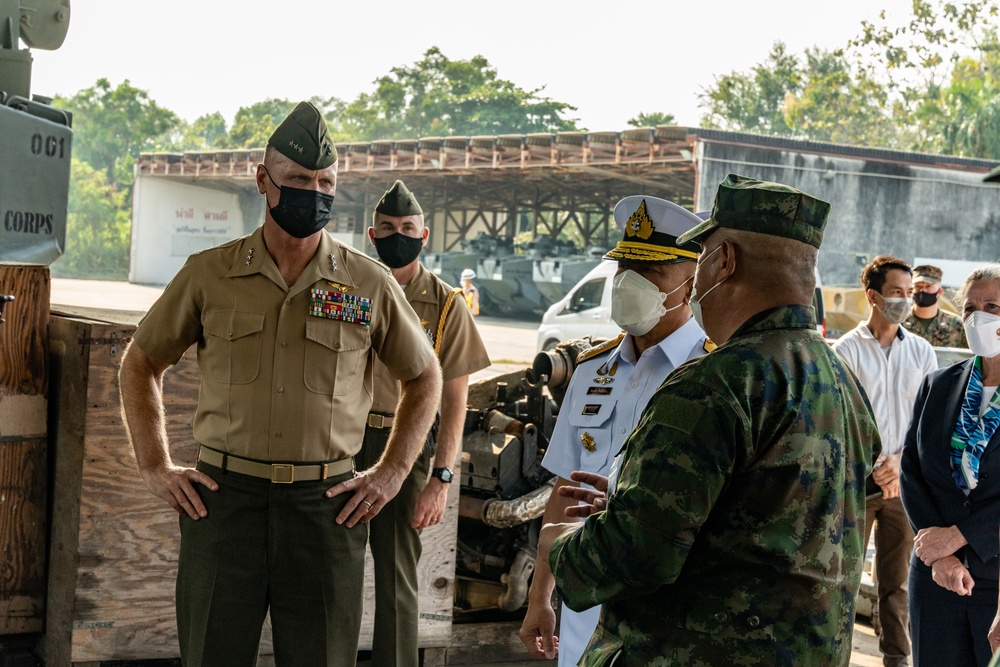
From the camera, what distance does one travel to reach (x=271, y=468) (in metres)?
3.29

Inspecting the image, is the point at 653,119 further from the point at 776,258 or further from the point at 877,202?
the point at 776,258

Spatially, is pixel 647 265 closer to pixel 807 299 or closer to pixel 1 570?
pixel 807 299

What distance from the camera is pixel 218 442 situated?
3338 millimetres

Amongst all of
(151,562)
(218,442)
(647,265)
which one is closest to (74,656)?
(151,562)

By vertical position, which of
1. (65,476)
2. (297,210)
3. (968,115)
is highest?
(968,115)

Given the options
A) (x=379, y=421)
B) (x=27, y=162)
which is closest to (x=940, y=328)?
(x=379, y=421)

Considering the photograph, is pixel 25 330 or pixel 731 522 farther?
pixel 25 330

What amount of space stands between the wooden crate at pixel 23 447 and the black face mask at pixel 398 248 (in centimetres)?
141

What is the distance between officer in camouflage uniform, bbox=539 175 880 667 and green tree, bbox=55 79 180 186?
258 ft

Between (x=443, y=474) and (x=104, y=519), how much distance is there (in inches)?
54.4

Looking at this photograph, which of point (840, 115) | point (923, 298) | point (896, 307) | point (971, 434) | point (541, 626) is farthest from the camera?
point (840, 115)

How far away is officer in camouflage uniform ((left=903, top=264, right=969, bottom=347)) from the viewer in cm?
753

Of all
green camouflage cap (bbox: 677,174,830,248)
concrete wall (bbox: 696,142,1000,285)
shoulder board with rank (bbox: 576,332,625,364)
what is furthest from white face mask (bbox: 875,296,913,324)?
concrete wall (bbox: 696,142,1000,285)

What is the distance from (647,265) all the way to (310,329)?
1025mm
